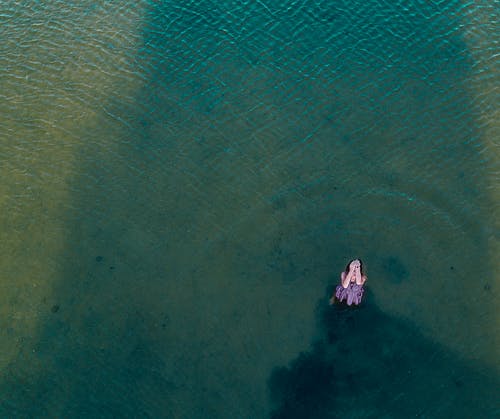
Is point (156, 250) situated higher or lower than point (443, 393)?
higher

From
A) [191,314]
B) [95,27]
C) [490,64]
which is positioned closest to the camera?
[191,314]

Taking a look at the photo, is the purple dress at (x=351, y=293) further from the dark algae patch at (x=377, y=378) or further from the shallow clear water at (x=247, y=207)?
the dark algae patch at (x=377, y=378)

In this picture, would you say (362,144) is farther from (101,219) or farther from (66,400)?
(66,400)

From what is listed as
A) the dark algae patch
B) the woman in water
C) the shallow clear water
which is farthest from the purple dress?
the dark algae patch

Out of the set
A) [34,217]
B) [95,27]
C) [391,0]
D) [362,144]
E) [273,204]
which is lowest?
[34,217]

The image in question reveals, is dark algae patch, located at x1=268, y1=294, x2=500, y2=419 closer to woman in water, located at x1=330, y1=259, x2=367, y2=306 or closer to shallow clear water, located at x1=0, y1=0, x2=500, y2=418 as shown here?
shallow clear water, located at x1=0, y1=0, x2=500, y2=418

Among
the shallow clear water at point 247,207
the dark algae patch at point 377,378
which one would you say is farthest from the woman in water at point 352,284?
the dark algae patch at point 377,378

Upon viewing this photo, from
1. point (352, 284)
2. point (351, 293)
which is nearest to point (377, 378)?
point (351, 293)

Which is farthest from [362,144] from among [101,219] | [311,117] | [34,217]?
[34,217]
